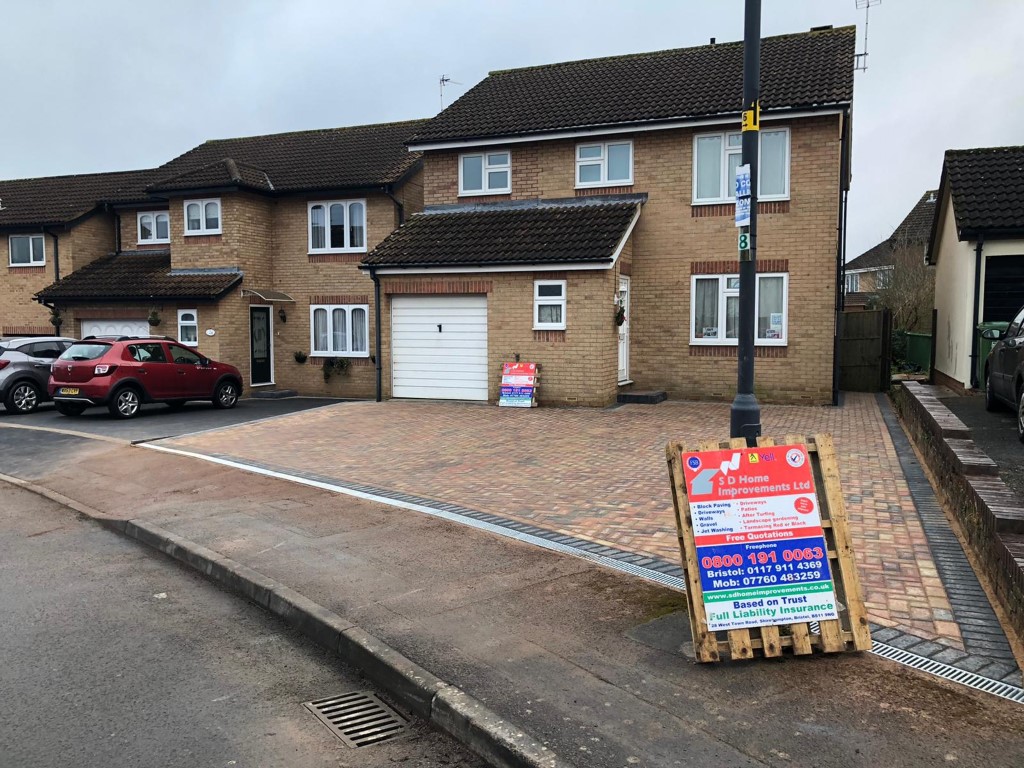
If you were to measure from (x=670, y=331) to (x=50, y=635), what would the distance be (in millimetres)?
14567

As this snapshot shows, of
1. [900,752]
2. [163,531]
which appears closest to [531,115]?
[163,531]

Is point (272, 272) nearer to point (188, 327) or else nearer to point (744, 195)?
point (188, 327)

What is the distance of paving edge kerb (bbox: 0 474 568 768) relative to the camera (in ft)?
12.6

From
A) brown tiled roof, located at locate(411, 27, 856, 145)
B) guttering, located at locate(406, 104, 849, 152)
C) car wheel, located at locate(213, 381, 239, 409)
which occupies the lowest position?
car wheel, located at locate(213, 381, 239, 409)

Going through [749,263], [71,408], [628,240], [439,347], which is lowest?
[71,408]

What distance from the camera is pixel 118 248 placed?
26844 mm

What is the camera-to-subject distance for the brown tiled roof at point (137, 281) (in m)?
21.7

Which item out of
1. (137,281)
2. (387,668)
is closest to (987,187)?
(387,668)

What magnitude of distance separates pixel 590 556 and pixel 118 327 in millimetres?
20561

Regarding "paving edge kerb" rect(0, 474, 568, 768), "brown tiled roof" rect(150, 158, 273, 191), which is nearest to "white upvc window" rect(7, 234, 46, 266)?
"brown tiled roof" rect(150, 158, 273, 191)

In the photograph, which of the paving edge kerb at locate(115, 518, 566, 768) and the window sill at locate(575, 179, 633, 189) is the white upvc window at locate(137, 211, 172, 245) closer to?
the window sill at locate(575, 179, 633, 189)

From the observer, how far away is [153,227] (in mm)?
25766

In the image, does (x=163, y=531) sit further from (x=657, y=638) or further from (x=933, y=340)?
(x=933, y=340)

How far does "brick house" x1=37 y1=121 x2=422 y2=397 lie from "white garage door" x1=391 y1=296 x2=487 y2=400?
139 inches
